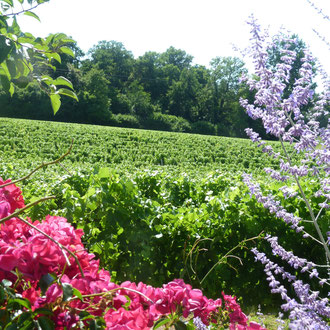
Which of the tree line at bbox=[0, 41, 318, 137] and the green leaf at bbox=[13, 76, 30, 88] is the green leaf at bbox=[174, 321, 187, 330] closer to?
the green leaf at bbox=[13, 76, 30, 88]

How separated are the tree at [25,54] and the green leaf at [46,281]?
2.75 feet

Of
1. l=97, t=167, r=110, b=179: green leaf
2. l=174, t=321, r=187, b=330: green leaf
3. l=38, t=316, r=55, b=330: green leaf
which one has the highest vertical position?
l=38, t=316, r=55, b=330: green leaf

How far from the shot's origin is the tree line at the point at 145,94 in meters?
54.8

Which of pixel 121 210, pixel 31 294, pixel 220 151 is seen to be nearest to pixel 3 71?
pixel 31 294

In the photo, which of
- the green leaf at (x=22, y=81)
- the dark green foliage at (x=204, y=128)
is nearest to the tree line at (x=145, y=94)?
the dark green foliage at (x=204, y=128)

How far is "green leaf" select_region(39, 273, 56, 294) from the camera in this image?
1024 mm

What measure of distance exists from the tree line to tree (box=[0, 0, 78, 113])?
4985cm

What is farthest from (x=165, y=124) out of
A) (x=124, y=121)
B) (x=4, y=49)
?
(x=4, y=49)

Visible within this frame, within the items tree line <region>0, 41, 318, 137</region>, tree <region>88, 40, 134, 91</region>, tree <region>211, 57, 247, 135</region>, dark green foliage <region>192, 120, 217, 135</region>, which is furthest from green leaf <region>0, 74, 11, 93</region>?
tree <region>88, 40, 134, 91</region>

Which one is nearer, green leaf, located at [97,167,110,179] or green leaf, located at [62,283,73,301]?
green leaf, located at [62,283,73,301]

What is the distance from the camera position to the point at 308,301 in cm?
192

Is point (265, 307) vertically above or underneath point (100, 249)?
underneath

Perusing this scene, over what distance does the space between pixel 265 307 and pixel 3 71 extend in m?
3.68

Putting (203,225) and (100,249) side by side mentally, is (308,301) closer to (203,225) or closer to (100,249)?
(203,225)
